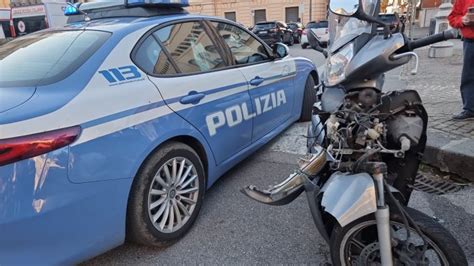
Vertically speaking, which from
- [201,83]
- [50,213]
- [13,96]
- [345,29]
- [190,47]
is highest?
[345,29]

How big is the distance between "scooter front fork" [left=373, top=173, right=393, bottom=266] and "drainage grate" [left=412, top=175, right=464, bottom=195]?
1.56 m

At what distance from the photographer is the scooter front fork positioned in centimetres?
171

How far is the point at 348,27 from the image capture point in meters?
2.35

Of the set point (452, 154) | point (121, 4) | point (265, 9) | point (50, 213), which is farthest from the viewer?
point (265, 9)

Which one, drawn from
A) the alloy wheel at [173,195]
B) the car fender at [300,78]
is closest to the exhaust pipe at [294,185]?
the alloy wheel at [173,195]

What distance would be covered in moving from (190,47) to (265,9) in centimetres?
3929

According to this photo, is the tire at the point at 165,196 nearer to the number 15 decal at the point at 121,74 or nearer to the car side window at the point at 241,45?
the number 15 decal at the point at 121,74

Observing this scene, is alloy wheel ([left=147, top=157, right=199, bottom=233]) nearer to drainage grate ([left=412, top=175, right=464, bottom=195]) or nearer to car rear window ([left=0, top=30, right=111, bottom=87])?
car rear window ([left=0, top=30, right=111, bottom=87])

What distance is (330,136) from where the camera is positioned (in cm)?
210

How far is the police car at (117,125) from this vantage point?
5.98 feet

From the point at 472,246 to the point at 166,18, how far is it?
2718mm

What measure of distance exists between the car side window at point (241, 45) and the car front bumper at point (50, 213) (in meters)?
1.86

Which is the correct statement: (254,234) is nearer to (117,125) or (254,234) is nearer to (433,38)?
(117,125)

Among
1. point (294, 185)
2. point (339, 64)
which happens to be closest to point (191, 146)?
point (294, 185)
